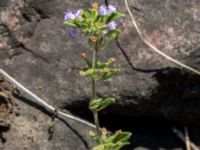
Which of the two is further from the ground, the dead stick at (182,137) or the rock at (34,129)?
the rock at (34,129)

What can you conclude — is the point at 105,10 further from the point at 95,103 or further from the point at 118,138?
the point at 118,138

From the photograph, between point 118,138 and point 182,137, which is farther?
point 182,137

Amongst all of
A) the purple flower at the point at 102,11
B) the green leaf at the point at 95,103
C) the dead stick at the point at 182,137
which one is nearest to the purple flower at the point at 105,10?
the purple flower at the point at 102,11

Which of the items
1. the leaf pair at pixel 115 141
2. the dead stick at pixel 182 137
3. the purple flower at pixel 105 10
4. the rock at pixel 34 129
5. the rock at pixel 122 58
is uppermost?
the purple flower at pixel 105 10

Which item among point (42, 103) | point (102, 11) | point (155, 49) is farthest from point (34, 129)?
point (102, 11)

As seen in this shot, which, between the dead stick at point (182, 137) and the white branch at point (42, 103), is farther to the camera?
the dead stick at point (182, 137)

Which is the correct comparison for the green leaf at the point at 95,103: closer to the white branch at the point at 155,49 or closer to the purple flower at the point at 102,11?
the purple flower at the point at 102,11

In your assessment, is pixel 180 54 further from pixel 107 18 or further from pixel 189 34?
pixel 107 18

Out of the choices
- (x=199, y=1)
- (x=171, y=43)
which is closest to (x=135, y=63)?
(x=171, y=43)

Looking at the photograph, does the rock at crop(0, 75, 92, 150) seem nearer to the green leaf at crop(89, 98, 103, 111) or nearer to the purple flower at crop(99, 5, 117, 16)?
the green leaf at crop(89, 98, 103, 111)
